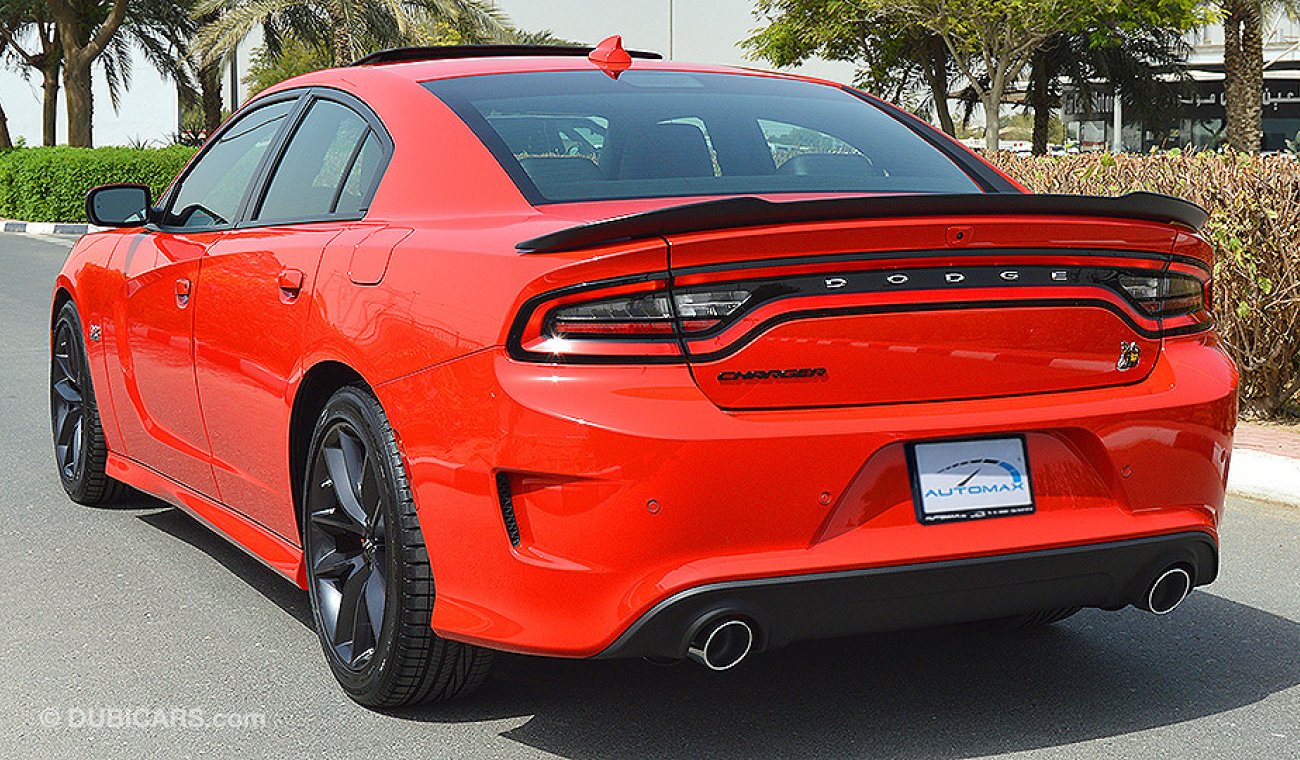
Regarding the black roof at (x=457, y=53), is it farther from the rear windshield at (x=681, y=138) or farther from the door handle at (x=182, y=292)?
the door handle at (x=182, y=292)

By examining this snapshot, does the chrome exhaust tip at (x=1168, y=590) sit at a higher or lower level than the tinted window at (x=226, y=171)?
lower

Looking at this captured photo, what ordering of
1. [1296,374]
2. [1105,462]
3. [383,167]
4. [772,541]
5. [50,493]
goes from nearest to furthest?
[772,541] < [1105,462] < [383,167] < [50,493] < [1296,374]

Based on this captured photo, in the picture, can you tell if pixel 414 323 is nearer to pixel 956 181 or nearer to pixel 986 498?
pixel 986 498

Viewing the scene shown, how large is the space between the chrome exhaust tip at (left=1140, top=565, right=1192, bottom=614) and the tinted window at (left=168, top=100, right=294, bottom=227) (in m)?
2.76

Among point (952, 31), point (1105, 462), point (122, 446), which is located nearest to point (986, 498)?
point (1105, 462)

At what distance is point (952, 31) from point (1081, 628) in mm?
39128

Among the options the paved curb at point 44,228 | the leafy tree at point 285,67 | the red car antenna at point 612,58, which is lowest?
the paved curb at point 44,228

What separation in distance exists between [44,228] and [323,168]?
26281mm

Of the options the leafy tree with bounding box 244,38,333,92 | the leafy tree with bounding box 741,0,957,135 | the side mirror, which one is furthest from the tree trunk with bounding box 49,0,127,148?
the side mirror

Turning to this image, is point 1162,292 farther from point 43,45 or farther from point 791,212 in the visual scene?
point 43,45

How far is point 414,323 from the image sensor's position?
143 inches

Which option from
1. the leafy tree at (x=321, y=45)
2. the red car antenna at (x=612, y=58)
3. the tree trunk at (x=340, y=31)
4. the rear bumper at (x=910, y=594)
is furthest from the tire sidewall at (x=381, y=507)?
the tree trunk at (x=340, y=31)

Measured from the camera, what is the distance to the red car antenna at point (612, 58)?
15.1 feet

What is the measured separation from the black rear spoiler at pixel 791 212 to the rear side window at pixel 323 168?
104 cm
